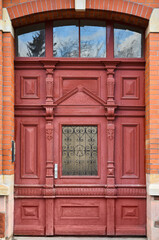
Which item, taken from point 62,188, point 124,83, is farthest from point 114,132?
point 62,188

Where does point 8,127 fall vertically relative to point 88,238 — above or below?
above

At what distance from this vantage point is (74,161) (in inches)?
249

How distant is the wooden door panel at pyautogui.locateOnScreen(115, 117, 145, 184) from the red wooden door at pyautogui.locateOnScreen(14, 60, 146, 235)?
17 mm

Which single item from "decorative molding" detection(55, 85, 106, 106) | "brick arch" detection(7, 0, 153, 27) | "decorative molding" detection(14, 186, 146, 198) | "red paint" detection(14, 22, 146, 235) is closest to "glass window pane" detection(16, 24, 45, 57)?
"red paint" detection(14, 22, 146, 235)

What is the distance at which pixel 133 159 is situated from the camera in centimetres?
632

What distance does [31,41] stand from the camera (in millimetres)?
6469

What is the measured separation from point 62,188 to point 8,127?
1.38 meters

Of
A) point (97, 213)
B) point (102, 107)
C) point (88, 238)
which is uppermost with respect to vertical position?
point (102, 107)

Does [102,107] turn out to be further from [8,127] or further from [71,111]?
[8,127]

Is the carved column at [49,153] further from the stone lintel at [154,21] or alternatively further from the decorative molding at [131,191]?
the stone lintel at [154,21]

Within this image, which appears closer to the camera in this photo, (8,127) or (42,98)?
(8,127)

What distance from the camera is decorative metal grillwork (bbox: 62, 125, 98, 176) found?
632cm

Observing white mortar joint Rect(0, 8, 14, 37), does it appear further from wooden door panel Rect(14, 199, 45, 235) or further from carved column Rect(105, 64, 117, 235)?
wooden door panel Rect(14, 199, 45, 235)

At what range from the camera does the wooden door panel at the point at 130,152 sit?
6301 millimetres
